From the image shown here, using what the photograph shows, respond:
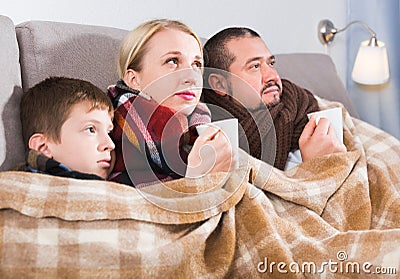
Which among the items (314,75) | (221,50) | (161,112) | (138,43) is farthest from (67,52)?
(314,75)

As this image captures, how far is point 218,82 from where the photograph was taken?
1.65 metres

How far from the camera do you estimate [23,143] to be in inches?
51.9

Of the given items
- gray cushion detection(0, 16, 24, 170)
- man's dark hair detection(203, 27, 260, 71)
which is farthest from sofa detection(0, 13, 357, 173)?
man's dark hair detection(203, 27, 260, 71)

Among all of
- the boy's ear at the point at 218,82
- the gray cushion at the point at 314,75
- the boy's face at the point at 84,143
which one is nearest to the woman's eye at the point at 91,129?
the boy's face at the point at 84,143

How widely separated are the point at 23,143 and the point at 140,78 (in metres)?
0.29

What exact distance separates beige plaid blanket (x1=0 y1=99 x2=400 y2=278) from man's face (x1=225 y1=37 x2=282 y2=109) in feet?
1.14

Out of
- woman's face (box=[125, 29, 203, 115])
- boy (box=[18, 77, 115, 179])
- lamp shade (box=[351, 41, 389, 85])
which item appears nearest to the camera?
boy (box=[18, 77, 115, 179])

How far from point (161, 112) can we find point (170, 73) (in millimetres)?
103

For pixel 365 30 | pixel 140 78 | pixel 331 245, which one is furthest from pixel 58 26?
pixel 365 30

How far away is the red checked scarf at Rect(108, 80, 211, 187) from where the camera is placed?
1305 millimetres

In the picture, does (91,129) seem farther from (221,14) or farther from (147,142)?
(221,14)

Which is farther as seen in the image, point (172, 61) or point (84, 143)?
point (172, 61)

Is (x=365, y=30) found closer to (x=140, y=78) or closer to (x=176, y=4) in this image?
(x=176, y=4)

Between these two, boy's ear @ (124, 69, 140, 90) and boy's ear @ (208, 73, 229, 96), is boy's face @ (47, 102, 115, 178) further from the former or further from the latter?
boy's ear @ (208, 73, 229, 96)
